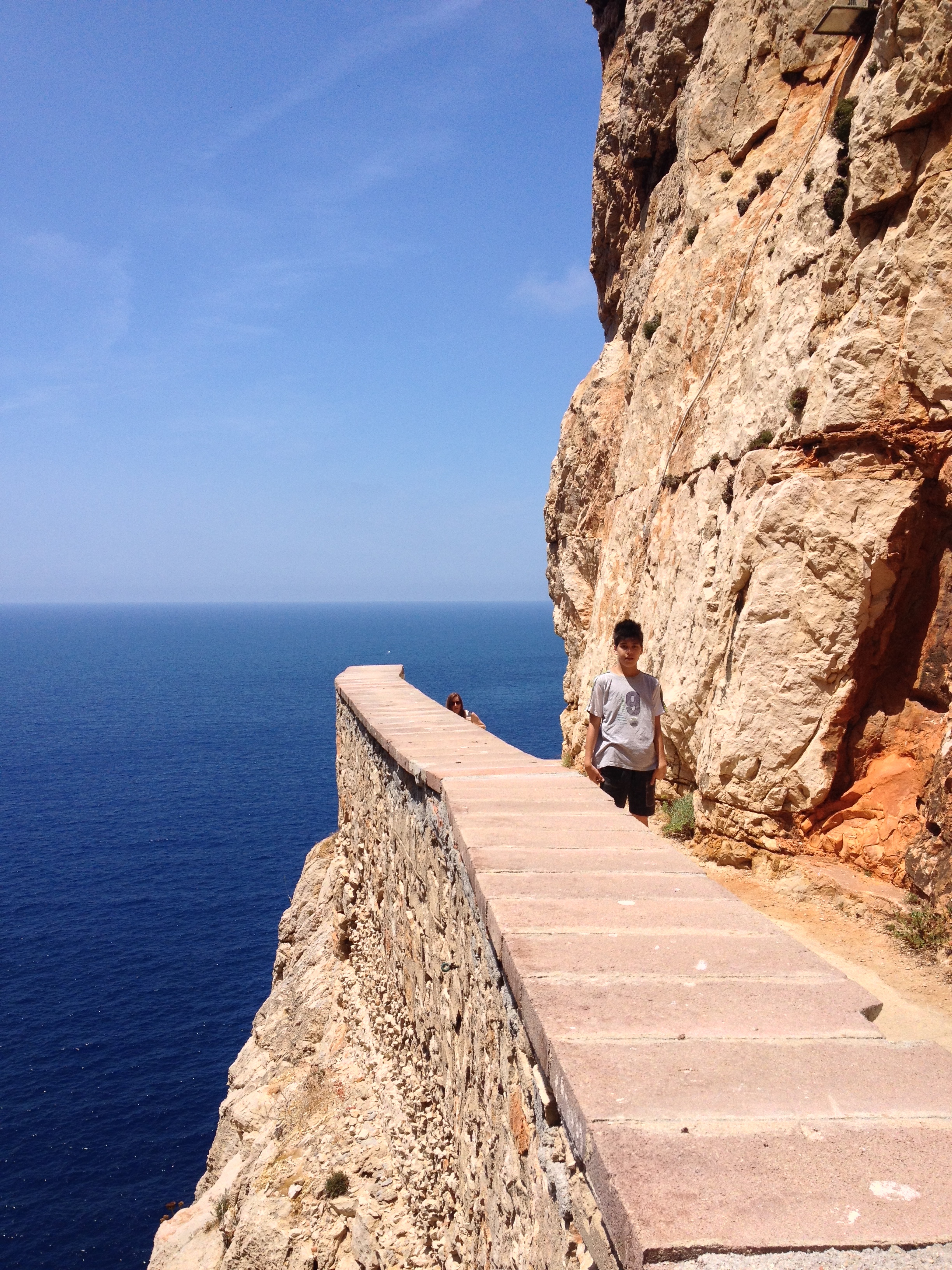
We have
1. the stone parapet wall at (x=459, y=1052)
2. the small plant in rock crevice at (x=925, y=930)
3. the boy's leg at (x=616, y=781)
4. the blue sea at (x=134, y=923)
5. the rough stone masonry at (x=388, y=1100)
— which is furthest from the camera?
the blue sea at (x=134, y=923)

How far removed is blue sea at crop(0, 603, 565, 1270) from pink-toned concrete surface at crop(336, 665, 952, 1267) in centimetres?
1806

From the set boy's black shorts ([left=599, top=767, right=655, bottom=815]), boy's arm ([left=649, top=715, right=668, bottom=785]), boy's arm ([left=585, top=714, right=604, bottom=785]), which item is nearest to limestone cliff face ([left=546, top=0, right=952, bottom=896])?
boy's arm ([left=649, top=715, right=668, bottom=785])

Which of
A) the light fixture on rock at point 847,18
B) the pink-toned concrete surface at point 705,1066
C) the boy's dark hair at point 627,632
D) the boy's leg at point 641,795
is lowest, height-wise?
the boy's leg at point 641,795

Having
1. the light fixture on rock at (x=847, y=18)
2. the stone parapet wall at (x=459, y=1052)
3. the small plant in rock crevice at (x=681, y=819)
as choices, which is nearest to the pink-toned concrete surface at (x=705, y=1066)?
the stone parapet wall at (x=459, y=1052)

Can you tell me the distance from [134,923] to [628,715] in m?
28.0

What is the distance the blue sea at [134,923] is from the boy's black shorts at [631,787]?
54.0 feet

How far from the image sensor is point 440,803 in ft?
17.3

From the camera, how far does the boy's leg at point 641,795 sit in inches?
232

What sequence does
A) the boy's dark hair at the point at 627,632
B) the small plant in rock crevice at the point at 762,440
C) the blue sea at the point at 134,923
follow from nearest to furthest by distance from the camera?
the boy's dark hair at the point at 627,632, the small plant in rock crevice at the point at 762,440, the blue sea at the point at 134,923

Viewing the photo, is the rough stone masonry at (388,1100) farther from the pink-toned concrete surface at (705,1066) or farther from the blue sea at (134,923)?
the blue sea at (134,923)

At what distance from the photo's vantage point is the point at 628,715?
583cm

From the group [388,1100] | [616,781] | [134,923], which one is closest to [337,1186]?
[388,1100]

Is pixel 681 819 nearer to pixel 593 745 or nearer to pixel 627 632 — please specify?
pixel 593 745

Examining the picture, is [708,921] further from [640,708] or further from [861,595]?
[861,595]
